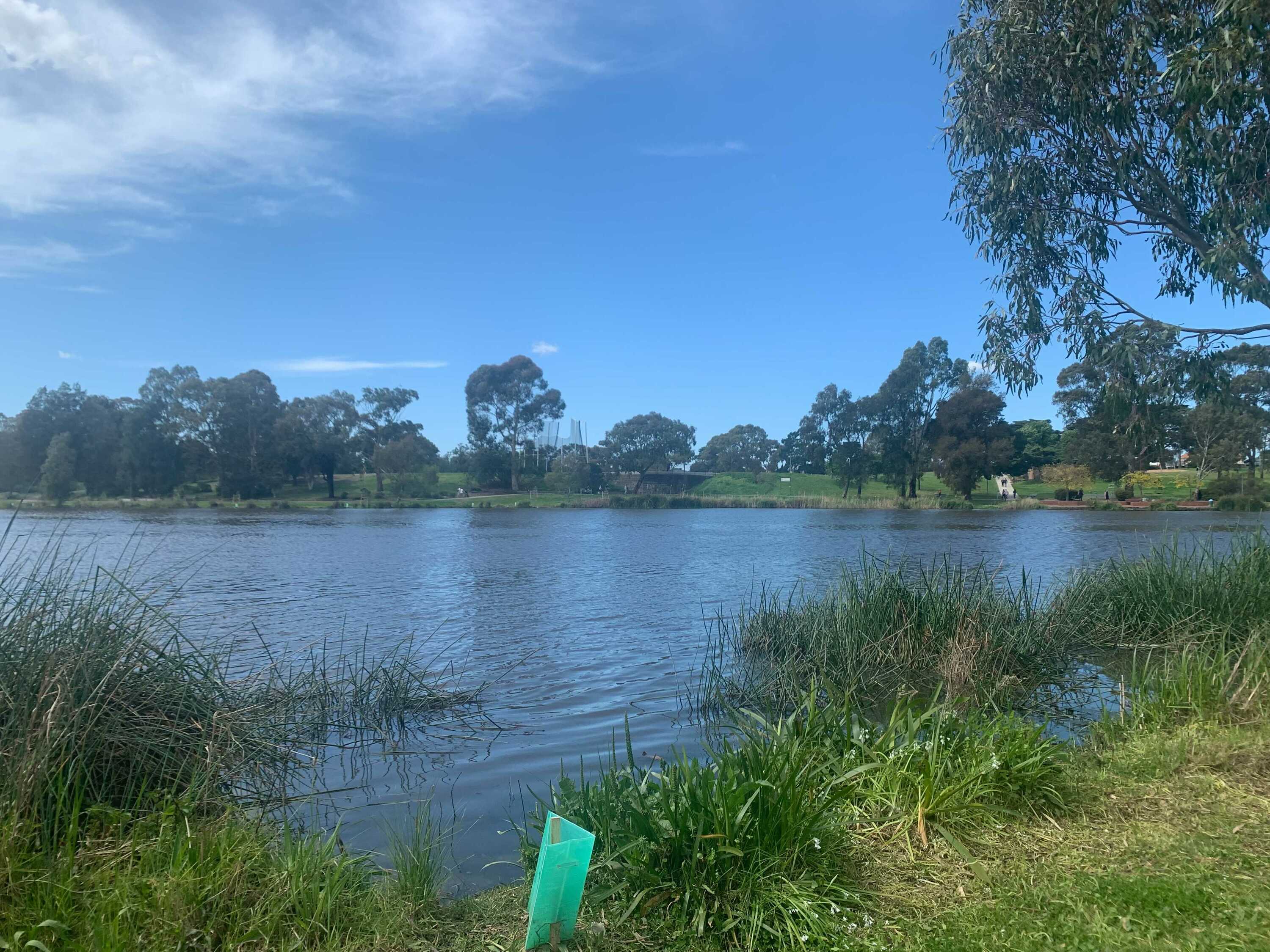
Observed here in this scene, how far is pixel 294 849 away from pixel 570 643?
854cm

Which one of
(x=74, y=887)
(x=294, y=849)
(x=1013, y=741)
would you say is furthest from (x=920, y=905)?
(x=74, y=887)

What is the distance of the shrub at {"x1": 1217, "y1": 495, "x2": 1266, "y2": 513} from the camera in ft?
137

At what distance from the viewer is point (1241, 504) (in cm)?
4262

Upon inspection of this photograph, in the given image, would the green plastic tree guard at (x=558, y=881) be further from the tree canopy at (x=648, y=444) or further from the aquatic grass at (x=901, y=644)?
the tree canopy at (x=648, y=444)

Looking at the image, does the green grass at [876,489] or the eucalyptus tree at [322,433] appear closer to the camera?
the green grass at [876,489]

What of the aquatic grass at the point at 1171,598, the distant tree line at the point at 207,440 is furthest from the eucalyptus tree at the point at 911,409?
the aquatic grass at the point at 1171,598

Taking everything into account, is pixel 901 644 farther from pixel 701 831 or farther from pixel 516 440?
pixel 516 440

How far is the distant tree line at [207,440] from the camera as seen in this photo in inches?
1977

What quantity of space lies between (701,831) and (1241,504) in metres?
50.0

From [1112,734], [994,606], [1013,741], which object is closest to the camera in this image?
[1013,741]

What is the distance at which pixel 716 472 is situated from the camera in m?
91.9

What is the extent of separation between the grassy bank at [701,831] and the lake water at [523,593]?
1190 mm

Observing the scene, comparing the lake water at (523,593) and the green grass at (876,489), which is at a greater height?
the green grass at (876,489)

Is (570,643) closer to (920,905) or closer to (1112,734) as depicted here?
(1112,734)
